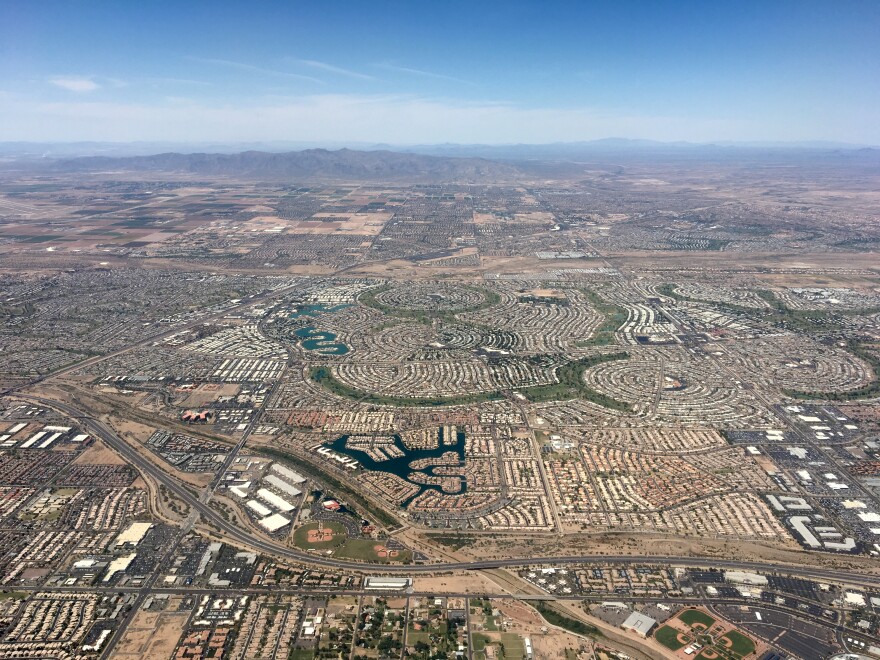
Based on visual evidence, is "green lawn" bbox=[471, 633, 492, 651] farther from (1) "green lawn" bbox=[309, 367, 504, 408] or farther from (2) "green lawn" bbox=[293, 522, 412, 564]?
(1) "green lawn" bbox=[309, 367, 504, 408]

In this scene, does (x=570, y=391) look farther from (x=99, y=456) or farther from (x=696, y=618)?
(x=99, y=456)

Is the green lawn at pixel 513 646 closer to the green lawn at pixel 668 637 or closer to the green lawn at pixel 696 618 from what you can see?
the green lawn at pixel 668 637

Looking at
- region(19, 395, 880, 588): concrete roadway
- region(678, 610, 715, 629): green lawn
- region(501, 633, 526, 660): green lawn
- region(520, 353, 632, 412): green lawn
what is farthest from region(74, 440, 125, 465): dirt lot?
region(678, 610, 715, 629): green lawn

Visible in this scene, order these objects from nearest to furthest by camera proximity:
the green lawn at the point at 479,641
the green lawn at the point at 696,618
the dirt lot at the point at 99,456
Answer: the green lawn at the point at 479,641 < the green lawn at the point at 696,618 < the dirt lot at the point at 99,456

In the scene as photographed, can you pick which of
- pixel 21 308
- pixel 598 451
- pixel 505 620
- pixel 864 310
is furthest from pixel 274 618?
pixel 864 310

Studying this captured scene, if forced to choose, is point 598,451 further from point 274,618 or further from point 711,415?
point 274,618

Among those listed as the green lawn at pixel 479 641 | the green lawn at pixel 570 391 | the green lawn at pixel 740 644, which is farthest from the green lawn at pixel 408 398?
the green lawn at pixel 740 644

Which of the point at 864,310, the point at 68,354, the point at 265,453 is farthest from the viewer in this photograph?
the point at 864,310
